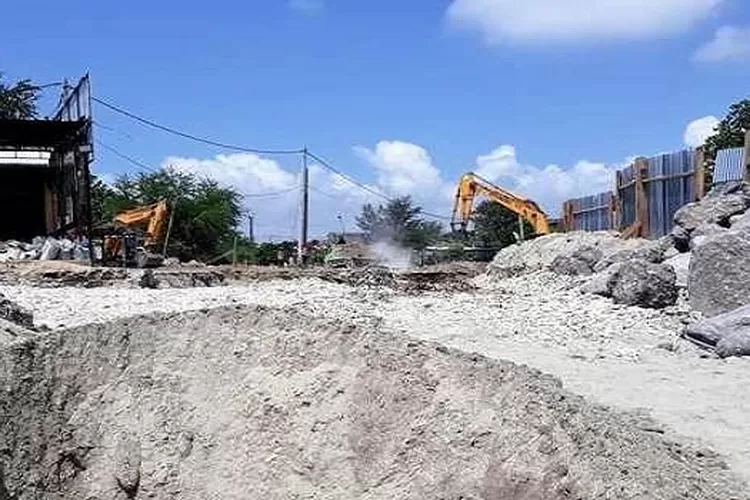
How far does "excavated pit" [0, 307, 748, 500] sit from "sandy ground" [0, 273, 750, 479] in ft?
5.89

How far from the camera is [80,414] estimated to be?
5812mm

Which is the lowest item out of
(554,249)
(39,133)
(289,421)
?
(289,421)

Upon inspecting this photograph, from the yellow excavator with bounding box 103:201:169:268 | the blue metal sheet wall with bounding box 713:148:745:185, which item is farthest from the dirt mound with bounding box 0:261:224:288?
the blue metal sheet wall with bounding box 713:148:745:185

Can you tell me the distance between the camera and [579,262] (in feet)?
65.9

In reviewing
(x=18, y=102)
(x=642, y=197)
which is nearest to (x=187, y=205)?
(x=18, y=102)

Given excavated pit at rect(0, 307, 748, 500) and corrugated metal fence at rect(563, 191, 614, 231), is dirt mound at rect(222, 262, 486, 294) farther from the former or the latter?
excavated pit at rect(0, 307, 748, 500)

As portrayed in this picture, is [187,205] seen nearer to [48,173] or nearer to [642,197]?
[48,173]

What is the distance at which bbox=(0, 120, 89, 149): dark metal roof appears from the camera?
25.3 m

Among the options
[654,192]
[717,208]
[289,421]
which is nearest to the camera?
[289,421]

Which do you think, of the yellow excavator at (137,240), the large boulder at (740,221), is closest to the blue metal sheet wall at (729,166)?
the large boulder at (740,221)

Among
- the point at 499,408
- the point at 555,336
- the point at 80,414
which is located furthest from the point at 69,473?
the point at 555,336

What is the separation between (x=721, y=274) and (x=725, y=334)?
99.7 inches

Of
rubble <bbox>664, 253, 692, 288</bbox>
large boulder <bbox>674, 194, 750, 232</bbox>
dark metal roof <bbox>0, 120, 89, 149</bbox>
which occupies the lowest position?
rubble <bbox>664, 253, 692, 288</bbox>

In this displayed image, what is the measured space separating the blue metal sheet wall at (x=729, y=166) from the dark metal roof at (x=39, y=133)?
13.9 metres
